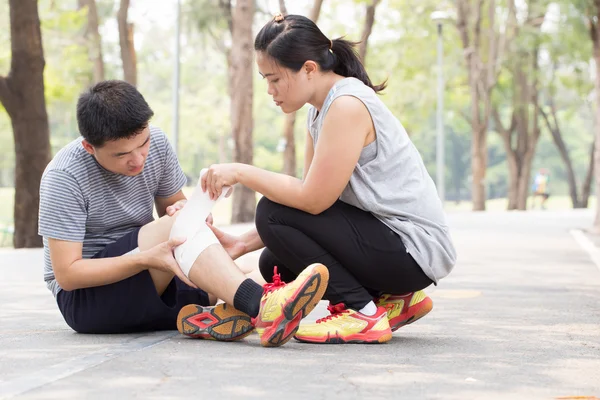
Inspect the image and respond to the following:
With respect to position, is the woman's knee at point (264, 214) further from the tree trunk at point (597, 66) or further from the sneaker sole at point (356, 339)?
the tree trunk at point (597, 66)

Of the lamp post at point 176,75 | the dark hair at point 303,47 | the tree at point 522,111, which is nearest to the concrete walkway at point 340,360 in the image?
the dark hair at point 303,47

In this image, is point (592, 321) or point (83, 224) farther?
point (592, 321)

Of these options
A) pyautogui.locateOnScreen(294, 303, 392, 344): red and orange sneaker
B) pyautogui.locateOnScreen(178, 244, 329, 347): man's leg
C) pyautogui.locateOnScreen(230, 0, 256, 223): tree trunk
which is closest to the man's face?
pyautogui.locateOnScreen(178, 244, 329, 347): man's leg

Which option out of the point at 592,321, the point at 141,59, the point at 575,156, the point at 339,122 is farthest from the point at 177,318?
the point at 575,156

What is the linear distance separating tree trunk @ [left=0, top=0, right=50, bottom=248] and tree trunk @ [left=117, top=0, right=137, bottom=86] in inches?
326

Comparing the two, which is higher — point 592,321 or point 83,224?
point 83,224

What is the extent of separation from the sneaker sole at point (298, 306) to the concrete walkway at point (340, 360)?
0.08 meters

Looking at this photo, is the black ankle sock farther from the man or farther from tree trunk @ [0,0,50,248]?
tree trunk @ [0,0,50,248]

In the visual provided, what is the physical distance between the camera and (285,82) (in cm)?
444

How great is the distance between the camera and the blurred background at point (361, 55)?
13.1m

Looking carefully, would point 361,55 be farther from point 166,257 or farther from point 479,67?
point 166,257

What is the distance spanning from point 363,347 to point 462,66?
32930 mm

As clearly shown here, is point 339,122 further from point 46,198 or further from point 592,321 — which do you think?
point 592,321

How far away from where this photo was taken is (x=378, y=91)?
4.69 meters
